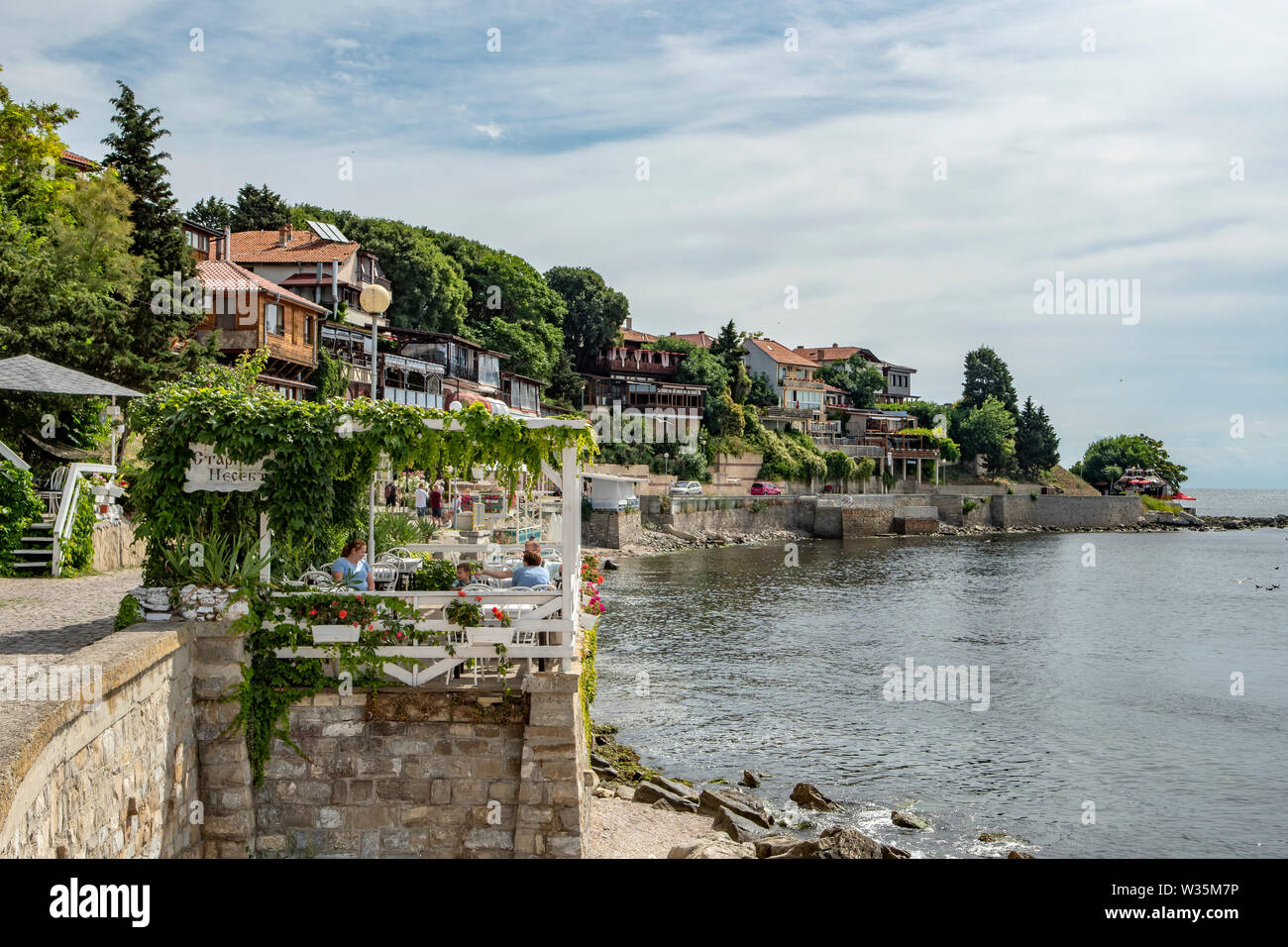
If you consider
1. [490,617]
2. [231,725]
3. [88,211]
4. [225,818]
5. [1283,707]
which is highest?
[88,211]

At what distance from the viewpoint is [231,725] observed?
11.1m

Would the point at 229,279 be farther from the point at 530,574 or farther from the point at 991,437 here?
the point at 991,437

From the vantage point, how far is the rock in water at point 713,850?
13227 millimetres

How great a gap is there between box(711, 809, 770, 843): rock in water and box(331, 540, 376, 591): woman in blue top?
7495 mm

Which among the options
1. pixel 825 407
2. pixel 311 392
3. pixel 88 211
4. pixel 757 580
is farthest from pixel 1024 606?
pixel 825 407

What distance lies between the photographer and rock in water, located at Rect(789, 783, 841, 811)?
1905 centimetres

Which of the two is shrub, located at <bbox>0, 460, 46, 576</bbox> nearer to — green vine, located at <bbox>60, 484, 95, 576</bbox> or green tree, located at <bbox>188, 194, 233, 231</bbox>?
green vine, located at <bbox>60, 484, 95, 576</bbox>

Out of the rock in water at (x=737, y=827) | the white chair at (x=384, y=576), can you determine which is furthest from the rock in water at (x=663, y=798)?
the white chair at (x=384, y=576)

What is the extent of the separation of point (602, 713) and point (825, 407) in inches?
3737

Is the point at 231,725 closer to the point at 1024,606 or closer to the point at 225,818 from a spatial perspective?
the point at 225,818

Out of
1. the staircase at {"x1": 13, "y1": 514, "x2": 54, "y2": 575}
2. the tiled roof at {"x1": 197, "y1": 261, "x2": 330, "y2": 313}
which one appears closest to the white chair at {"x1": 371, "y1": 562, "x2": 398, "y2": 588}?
the staircase at {"x1": 13, "y1": 514, "x2": 54, "y2": 575}

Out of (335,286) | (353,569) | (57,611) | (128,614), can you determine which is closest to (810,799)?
(353,569)
